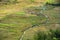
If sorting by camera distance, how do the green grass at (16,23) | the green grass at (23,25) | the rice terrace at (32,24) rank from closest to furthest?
the rice terrace at (32,24) < the green grass at (23,25) < the green grass at (16,23)

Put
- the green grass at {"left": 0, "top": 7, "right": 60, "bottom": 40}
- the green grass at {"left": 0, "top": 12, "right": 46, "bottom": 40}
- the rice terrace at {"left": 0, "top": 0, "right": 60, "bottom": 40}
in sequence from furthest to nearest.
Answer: the green grass at {"left": 0, "top": 12, "right": 46, "bottom": 40} → the green grass at {"left": 0, "top": 7, "right": 60, "bottom": 40} → the rice terrace at {"left": 0, "top": 0, "right": 60, "bottom": 40}

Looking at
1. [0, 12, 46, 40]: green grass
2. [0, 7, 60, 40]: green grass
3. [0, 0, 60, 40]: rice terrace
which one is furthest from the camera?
[0, 12, 46, 40]: green grass

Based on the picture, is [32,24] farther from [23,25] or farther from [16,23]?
[16,23]

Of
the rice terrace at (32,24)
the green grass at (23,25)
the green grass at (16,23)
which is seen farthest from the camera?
the green grass at (16,23)

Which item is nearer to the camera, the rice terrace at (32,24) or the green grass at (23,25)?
the rice terrace at (32,24)

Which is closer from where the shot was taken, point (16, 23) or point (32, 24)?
point (32, 24)

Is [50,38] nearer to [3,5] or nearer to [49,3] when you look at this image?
[49,3]

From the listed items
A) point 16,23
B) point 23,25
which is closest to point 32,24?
point 23,25

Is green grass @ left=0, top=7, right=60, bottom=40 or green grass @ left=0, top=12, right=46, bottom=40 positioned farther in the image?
green grass @ left=0, top=12, right=46, bottom=40

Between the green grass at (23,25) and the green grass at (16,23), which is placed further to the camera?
the green grass at (16,23)
